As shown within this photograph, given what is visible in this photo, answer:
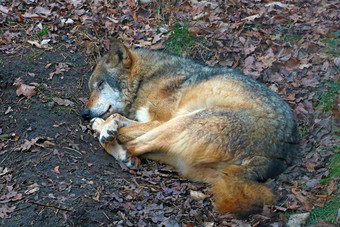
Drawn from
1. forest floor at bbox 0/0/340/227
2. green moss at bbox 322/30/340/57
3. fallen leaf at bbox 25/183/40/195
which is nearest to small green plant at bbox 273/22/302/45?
forest floor at bbox 0/0/340/227

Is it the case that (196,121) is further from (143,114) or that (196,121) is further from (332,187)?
(332,187)

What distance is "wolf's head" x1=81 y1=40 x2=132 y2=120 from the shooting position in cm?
701

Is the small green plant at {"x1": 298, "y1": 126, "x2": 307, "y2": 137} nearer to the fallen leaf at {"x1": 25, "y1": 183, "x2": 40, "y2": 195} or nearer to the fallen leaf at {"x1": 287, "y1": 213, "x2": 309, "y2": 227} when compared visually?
the fallen leaf at {"x1": 287, "y1": 213, "x2": 309, "y2": 227}

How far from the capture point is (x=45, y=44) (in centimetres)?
814

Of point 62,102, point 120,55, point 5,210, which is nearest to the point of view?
point 5,210

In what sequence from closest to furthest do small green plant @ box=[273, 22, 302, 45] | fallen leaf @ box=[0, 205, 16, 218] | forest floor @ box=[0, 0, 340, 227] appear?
fallen leaf @ box=[0, 205, 16, 218], forest floor @ box=[0, 0, 340, 227], small green plant @ box=[273, 22, 302, 45]

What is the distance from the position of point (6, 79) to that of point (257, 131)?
4.01 m

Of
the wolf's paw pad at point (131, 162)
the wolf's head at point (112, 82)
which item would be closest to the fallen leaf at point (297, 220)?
the wolf's paw pad at point (131, 162)

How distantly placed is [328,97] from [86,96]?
3.77 meters

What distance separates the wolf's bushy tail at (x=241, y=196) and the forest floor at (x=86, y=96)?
103mm

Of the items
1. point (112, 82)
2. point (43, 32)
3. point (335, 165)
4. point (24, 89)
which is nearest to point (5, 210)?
point (24, 89)

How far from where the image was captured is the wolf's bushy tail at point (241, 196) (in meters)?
4.82

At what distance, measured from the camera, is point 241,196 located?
16.1 feet

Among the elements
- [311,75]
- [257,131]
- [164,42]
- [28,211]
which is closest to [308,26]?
[311,75]
